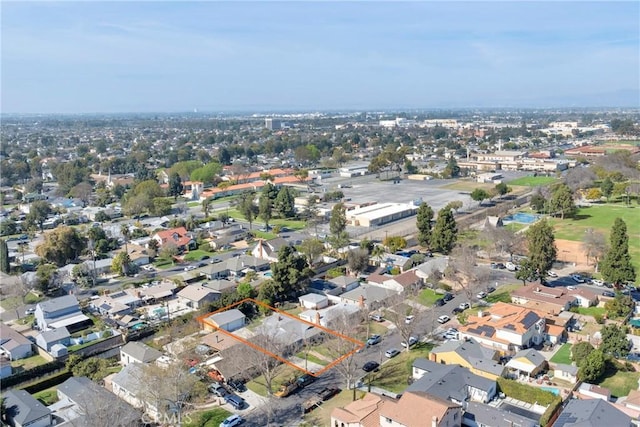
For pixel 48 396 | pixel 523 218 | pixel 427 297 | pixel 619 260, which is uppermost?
pixel 619 260

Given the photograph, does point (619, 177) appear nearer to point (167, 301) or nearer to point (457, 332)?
point (457, 332)

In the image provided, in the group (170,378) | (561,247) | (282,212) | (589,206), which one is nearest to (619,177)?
(589,206)

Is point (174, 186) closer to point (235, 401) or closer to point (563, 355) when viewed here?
point (235, 401)

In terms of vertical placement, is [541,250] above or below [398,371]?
above

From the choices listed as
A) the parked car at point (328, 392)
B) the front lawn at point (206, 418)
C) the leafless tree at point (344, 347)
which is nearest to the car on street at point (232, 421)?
the front lawn at point (206, 418)

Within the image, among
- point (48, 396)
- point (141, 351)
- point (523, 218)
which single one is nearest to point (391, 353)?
point (141, 351)

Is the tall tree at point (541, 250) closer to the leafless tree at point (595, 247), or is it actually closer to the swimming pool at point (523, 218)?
the leafless tree at point (595, 247)
